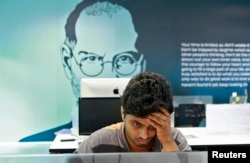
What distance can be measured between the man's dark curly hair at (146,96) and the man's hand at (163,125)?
0.06 feet

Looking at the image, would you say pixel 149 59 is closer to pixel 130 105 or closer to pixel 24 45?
pixel 24 45

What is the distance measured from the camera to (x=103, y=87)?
9.30 feet

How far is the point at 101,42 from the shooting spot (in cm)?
450

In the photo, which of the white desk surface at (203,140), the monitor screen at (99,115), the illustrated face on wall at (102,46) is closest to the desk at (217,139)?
the white desk surface at (203,140)

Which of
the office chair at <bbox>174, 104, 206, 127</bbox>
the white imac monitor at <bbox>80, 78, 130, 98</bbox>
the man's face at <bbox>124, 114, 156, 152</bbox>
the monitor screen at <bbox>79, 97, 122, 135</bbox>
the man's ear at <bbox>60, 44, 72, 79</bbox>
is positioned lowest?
the office chair at <bbox>174, 104, 206, 127</bbox>

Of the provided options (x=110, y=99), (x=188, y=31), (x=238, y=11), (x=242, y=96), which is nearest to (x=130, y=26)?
(x=188, y=31)

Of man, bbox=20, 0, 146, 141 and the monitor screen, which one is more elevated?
man, bbox=20, 0, 146, 141

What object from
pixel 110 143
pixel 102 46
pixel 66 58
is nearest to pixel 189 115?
pixel 102 46

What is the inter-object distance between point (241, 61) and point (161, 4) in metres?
1.41

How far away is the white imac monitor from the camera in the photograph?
9.23ft

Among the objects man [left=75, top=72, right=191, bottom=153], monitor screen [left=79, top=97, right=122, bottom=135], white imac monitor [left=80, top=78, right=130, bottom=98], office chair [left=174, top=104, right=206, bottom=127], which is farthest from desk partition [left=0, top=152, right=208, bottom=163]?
office chair [left=174, top=104, right=206, bottom=127]

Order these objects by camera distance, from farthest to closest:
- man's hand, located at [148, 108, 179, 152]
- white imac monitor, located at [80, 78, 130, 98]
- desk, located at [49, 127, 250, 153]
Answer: white imac monitor, located at [80, 78, 130, 98]
desk, located at [49, 127, 250, 153]
man's hand, located at [148, 108, 179, 152]

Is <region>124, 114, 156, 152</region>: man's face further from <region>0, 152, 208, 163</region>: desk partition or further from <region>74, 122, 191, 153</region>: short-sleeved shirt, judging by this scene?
<region>0, 152, 208, 163</region>: desk partition

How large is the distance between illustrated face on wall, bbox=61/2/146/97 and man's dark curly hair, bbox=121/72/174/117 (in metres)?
3.34
